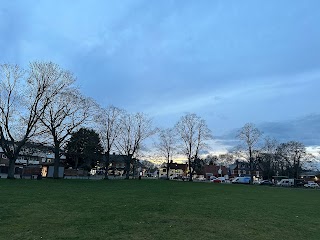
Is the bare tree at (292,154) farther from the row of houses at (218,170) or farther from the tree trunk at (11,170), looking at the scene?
the tree trunk at (11,170)

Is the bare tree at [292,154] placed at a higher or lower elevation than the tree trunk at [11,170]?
higher

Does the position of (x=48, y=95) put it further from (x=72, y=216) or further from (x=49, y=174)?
(x=72, y=216)


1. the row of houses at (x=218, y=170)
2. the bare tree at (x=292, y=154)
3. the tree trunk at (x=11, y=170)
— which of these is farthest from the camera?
the row of houses at (x=218, y=170)

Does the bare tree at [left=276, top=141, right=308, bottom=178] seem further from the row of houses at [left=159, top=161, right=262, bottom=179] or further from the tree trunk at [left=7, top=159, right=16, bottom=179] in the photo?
the tree trunk at [left=7, top=159, right=16, bottom=179]

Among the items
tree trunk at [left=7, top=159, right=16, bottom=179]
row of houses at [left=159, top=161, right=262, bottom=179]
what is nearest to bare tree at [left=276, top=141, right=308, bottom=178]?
row of houses at [left=159, top=161, right=262, bottom=179]

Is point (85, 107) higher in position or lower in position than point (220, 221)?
higher

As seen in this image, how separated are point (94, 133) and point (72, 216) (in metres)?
69.4

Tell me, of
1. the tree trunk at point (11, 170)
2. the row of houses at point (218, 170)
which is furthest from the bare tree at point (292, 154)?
the tree trunk at point (11, 170)

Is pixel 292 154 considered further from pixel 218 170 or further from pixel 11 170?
pixel 11 170

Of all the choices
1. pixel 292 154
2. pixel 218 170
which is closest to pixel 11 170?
pixel 292 154

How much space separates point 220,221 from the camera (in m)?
11.5

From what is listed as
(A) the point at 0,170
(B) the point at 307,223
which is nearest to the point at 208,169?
(A) the point at 0,170

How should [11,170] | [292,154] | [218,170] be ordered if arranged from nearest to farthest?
1. [11,170]
2. [292,154]
3. [218,170]

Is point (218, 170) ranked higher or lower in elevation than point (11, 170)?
higher
